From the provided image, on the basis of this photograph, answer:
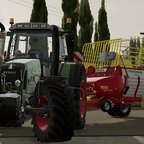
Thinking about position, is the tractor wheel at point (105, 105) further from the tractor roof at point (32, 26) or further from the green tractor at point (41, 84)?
the tractor roof at point (32, 26)

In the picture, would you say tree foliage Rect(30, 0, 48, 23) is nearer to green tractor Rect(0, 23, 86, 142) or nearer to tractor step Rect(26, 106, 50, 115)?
green tractor Rect(0, 23, 86, 142)

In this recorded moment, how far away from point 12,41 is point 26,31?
0.53 meters

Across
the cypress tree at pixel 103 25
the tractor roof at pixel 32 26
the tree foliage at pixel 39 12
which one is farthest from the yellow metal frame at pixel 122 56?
the cypress tree at pixel 103 25

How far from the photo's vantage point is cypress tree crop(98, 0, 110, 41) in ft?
151

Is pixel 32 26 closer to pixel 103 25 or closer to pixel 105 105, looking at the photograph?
pixel 105 105

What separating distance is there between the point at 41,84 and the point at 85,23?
118ft

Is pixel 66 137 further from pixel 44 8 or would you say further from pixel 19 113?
pixel 44 8

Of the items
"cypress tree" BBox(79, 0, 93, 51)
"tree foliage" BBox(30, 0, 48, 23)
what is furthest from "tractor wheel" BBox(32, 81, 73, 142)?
"cypress tree" BBox(79, 0, 93, 51)

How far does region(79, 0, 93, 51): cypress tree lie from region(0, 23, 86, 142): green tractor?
32017 mm

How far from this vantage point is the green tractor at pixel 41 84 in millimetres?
7289

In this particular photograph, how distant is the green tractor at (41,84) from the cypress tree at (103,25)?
36.3 metres


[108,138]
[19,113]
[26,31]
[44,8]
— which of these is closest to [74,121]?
[19,113]

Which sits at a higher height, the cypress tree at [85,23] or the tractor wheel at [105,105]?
the cypress tree at [85,23]

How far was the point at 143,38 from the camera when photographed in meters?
13.7
